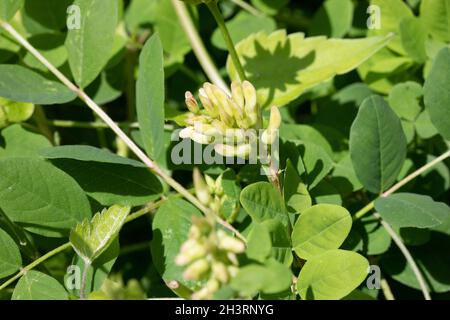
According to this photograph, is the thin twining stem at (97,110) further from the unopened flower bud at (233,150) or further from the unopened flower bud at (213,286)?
the unopened flower bud at (213,286)

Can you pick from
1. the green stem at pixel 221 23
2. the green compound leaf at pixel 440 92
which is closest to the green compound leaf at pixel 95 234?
the green stem at pixel 221 23

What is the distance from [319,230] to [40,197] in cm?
46

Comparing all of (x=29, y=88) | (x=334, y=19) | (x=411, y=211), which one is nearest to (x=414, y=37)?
(x=334, y=19)

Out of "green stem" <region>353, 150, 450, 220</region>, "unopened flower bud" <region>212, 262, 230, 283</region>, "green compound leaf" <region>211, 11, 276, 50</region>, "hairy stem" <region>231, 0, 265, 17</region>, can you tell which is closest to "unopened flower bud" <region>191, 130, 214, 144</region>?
"unopened flower bud" <region>212, 262, 230, 283</region>

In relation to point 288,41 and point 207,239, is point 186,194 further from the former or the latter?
point 288,41

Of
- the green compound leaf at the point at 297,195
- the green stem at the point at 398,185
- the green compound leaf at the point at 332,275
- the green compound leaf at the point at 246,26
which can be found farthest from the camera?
the green compound leaf at the point at 246,26

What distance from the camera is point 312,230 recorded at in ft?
3.31

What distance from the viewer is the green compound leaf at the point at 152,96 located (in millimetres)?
1104

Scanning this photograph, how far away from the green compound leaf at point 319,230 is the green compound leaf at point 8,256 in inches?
17.8

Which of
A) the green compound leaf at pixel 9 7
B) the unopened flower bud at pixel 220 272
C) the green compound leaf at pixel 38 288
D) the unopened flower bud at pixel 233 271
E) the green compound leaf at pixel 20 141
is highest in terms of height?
the green compound leaf at pixel 9 7

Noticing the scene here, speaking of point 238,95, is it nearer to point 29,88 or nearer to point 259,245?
point 259,245
